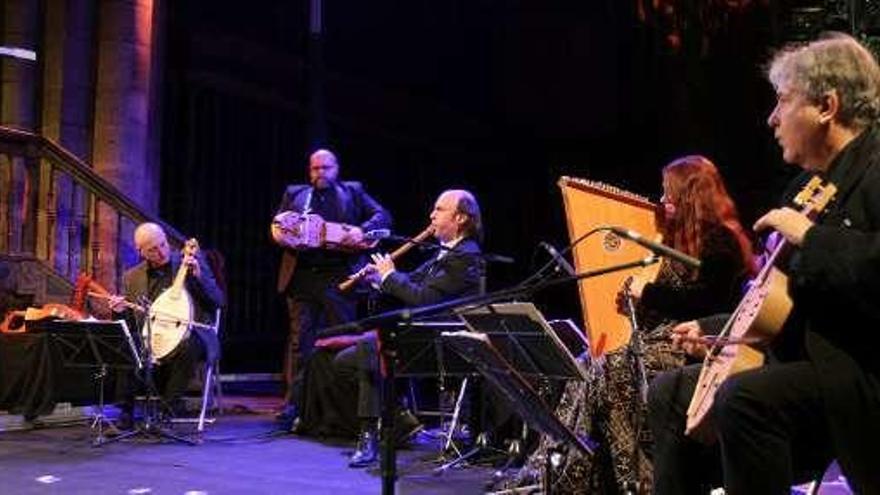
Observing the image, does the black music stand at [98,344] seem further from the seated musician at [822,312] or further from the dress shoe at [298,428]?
the seated musician at [822,312]

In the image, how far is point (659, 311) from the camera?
488 cm

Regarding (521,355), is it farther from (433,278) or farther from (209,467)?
(209,467)

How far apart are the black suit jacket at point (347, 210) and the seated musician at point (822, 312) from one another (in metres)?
5.77

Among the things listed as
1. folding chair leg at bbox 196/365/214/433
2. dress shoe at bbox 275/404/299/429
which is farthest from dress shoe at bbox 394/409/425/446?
folding chair leg at bbox 196/365/214/433

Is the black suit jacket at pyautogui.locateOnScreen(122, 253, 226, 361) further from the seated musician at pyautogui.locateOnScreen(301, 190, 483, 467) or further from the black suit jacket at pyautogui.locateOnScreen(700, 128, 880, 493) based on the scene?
the black suit jacket at pyautogui.locateOnScreen(700, 128, 880, 493)

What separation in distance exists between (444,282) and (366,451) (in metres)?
1.17

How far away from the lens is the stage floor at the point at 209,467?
6.19m

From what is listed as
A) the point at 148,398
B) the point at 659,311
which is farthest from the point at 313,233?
the point at 659,311

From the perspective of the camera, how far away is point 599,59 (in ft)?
50.2

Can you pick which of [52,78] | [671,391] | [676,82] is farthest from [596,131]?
[671,391]

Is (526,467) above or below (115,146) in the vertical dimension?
below

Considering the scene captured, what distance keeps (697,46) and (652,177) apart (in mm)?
2830

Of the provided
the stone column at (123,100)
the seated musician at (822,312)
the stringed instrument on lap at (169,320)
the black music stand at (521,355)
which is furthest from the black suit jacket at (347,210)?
the seated musician at (822,312)

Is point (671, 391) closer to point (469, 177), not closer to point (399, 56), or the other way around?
point (469, 177)
